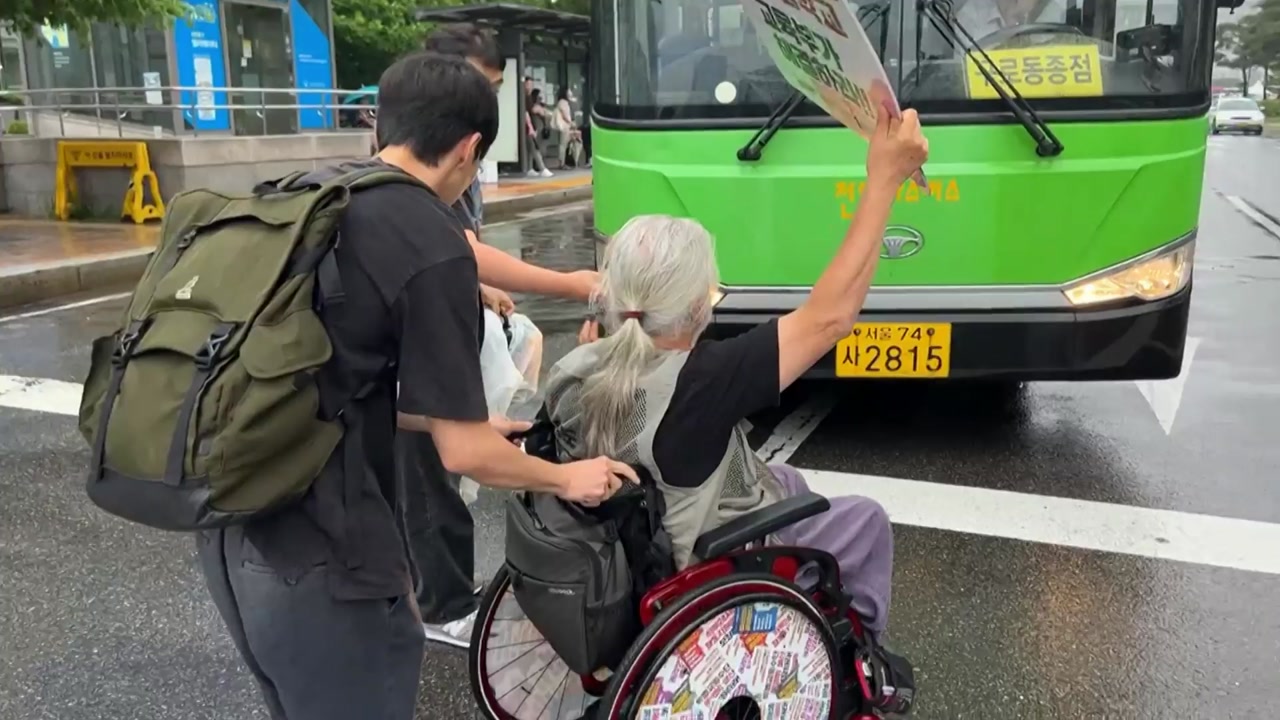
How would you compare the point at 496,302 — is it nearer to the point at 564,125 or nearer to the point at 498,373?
the point at 498,373

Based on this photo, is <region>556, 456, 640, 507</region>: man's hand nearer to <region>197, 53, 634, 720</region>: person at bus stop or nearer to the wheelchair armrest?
<region>197, 53, 634, 720</region>: person at bus stop

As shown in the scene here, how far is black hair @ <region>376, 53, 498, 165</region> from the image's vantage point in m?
1.91

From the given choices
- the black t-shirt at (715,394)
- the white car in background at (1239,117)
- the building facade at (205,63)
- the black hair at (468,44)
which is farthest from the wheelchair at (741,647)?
the white car in background at (1239,117)

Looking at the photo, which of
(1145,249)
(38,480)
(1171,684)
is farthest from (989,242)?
(38,480)

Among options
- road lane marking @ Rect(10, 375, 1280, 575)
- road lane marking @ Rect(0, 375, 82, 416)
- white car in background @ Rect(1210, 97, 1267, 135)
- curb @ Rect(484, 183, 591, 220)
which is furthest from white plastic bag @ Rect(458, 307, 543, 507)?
white car in background @ Rect(1210, 97, 1267, 135)

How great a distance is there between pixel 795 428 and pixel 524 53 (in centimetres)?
1693

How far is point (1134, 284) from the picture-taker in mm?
4500

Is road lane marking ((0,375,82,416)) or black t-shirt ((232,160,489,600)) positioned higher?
black t-shirt ((232,160,489,600))

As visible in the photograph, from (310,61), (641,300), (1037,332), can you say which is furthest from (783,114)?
(310,61)

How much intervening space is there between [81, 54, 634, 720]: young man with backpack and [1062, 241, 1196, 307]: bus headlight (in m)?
3.16

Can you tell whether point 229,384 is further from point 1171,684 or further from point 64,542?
point 64,542

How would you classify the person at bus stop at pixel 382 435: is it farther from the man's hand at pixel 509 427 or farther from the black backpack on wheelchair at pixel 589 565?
the man's hand at pixel 509 427

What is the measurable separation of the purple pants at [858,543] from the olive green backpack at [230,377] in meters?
1.16

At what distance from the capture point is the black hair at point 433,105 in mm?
1911
